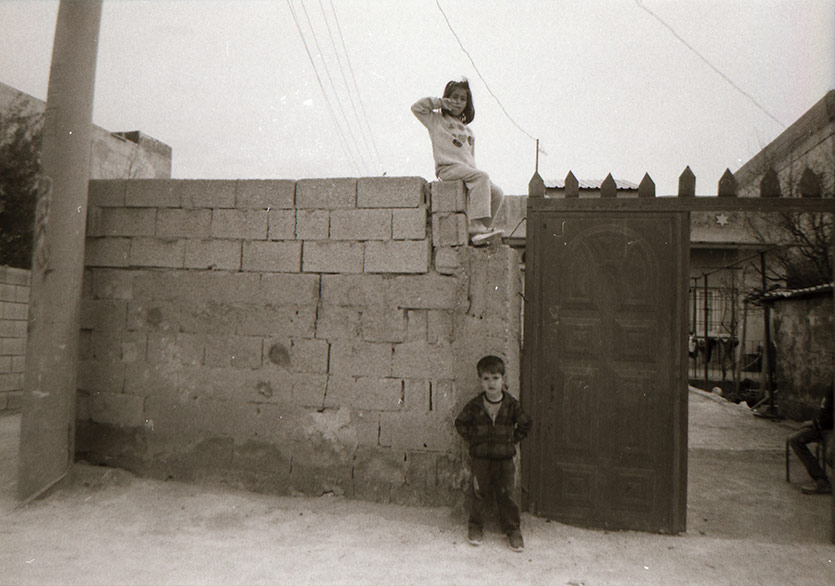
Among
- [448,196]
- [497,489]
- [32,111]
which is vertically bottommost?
[497,489]

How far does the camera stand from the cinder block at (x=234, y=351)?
4605 millimetres

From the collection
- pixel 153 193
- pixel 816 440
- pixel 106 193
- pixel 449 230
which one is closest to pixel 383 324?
pixel 449 230

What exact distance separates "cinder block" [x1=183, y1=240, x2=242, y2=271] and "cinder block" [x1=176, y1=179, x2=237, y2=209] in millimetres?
311

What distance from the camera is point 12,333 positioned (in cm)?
773

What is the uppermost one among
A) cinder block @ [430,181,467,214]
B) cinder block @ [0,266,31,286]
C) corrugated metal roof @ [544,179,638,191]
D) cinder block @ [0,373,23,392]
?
corrugated metal roof @ [544,179,638,191]

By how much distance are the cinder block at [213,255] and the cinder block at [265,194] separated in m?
0.34

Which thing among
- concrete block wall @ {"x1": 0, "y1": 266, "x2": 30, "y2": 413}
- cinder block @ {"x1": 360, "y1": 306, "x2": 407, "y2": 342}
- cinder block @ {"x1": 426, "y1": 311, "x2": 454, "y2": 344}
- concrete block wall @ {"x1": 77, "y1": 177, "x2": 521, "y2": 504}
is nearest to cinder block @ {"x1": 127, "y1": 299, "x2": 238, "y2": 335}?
concrete block wall @ {"x1": 77, "y1": 177, "x2": 521, "y2": 504}

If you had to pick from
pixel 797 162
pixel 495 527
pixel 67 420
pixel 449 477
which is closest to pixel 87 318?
pixel 67 420

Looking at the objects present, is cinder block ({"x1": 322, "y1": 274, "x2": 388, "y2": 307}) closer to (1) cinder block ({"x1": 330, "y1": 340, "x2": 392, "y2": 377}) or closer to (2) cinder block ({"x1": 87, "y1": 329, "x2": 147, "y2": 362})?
(1) cinder block ({"x1": 330, "y1": 340, "x2": 392, "y2": 377})

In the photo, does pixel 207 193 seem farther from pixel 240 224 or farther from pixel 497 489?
pixel 497 489

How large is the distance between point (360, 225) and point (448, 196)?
2.40 feet

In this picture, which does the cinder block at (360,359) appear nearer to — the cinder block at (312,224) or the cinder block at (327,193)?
the cinder block at (312,224)

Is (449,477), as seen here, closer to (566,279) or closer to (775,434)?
(566,279)

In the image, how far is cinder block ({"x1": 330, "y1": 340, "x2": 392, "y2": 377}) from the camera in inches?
173
